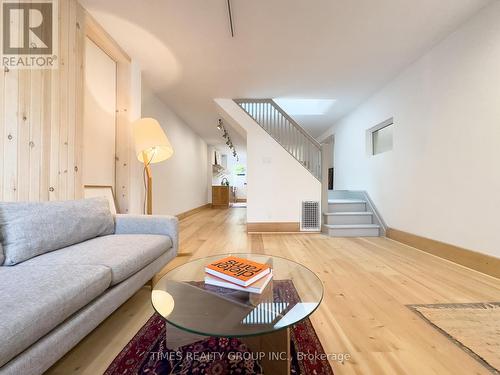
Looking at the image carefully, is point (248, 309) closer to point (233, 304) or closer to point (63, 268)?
point (233, 304)

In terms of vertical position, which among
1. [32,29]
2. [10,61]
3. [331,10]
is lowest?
[10,61]

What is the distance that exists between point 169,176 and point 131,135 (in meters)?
1.86

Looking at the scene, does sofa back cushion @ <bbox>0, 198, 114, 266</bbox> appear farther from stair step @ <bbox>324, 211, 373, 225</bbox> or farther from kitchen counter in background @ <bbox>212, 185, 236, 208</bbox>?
kitchen counter in background @ <bbox>212, 185, 236, 208</bbox>

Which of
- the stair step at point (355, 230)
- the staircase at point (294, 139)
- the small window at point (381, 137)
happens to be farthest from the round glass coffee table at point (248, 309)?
the small window at point (381, 137)

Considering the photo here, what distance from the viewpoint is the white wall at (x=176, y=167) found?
406 centimetres

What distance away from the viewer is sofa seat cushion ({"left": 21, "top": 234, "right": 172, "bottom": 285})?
119cm

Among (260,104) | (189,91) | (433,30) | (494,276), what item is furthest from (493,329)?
(189,91)

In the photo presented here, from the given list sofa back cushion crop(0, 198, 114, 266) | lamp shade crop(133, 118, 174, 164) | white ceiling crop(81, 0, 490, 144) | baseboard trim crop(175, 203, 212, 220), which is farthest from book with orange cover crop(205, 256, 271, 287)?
baseboard trim crop(175, 203, 212, 220)

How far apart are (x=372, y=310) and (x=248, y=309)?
43.5 inches

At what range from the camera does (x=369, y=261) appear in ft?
8.13

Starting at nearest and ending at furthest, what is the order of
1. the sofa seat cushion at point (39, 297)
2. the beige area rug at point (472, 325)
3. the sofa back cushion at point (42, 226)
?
the sofa seat cushion at point (39, 297) < the beige area rug at point (472, 325) < the sofa back cushion at point (42, 226)

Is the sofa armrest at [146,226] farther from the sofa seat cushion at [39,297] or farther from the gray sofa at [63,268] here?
the sofa seat cushion at [39,297]

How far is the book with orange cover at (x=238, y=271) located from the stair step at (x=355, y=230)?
304 cm

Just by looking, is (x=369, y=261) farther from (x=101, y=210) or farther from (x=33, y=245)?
(x=33, y=245)
